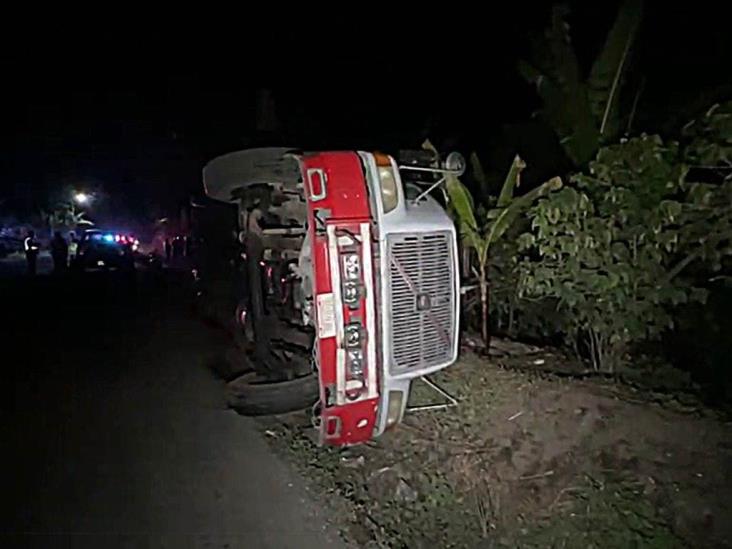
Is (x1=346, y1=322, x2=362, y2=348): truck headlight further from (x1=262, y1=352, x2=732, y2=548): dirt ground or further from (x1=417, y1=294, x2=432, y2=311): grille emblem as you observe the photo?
(x1=262, y1=352, x2=732, y2=548): dirt ground

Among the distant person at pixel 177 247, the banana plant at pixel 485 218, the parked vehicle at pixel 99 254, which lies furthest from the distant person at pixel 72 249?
the banana plant at pixel 485 218

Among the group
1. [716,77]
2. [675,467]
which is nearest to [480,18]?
[716,77]

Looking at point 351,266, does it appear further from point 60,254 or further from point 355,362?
point 60,254

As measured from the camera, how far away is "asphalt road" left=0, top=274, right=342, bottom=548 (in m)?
5.11

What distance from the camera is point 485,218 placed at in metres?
8.71

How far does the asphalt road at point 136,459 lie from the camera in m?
5.11

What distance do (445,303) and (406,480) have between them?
4.37ft

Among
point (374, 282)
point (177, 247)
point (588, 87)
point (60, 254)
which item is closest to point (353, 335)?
point (374, 282)

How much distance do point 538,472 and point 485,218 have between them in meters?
3.82

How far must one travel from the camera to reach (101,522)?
525 centimetres

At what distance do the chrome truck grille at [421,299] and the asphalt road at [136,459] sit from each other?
1.28m

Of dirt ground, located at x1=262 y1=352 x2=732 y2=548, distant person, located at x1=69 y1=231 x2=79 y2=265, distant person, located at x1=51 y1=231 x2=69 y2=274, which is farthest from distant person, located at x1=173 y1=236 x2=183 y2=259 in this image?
dirt ground, located at x1=262 y1=352 x2=732 y2=548

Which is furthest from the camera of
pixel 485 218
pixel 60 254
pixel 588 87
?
pixel 60 254

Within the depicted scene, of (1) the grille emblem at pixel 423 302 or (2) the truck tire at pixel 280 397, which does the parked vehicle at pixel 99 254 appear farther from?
(1) the grille emblem at pixel 423 302
